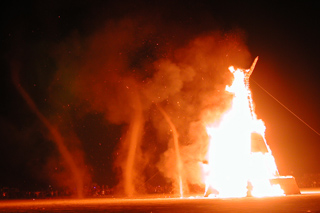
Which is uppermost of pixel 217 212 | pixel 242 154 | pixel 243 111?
pixel 243 111

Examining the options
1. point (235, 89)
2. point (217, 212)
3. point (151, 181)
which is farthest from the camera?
point (151, 181)

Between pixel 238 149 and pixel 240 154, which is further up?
pixel 238 149

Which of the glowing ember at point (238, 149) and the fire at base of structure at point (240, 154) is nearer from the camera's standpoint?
the fire at base of structure at point (240, 154)

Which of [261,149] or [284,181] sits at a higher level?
[261,149]

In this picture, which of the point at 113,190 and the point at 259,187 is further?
the point at 113,190

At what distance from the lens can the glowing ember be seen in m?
44.3

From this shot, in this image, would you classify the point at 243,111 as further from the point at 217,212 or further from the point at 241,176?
the point at 217,212

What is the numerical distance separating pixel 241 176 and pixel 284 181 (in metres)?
4.30

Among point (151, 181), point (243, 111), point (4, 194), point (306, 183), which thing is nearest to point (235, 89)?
point (243, 111)

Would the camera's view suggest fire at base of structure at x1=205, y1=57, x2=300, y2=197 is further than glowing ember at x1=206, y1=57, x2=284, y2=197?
No

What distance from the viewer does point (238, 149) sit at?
46.0m

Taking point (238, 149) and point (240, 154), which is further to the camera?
point (238, 149)

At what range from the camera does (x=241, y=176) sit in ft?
149

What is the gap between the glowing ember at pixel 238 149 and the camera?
44.3 metres
